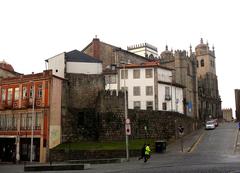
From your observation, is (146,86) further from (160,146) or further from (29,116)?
(160,146)

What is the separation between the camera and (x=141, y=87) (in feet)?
227

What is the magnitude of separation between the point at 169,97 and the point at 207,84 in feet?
213

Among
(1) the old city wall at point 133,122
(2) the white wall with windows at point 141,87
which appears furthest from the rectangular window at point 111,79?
(1) the old city wall at point 133,122

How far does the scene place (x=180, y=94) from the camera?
249 feet

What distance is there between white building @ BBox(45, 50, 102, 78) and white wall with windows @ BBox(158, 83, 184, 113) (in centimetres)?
1305

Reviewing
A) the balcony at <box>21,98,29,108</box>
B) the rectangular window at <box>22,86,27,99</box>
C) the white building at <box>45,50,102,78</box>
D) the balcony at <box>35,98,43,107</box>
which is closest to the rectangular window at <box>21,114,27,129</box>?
the balcony at <box>21,98,29,108</box>

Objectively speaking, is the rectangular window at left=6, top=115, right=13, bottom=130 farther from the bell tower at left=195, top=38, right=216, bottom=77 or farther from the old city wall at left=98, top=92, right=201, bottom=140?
the bell tower at left=195, top=38, right=216, bottom=77

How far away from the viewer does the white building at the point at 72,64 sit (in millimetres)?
60312

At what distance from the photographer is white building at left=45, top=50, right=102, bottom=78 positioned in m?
60.3

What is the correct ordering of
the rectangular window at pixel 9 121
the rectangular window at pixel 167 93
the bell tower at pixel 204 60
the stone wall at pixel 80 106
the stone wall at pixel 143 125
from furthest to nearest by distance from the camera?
1. the bell tower at pixel 204 60
2. the rectangular window at pixel 167 93
3. the rectangular window at pixel 9 121
4. the stone wall at pixel 143 125
5. the stone wall at pixel 80 106

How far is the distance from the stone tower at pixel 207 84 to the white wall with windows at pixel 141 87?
41.2 meters

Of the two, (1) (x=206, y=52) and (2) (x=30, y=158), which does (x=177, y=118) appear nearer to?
(2) (x=30, y=158)

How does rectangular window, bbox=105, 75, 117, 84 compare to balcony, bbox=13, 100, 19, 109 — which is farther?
rectangular window, bbox=105, 75, 117, 84

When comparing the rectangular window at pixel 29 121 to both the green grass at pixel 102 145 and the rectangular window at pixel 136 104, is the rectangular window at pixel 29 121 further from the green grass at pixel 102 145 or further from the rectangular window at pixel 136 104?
the rectangular window at pixel 136 104
